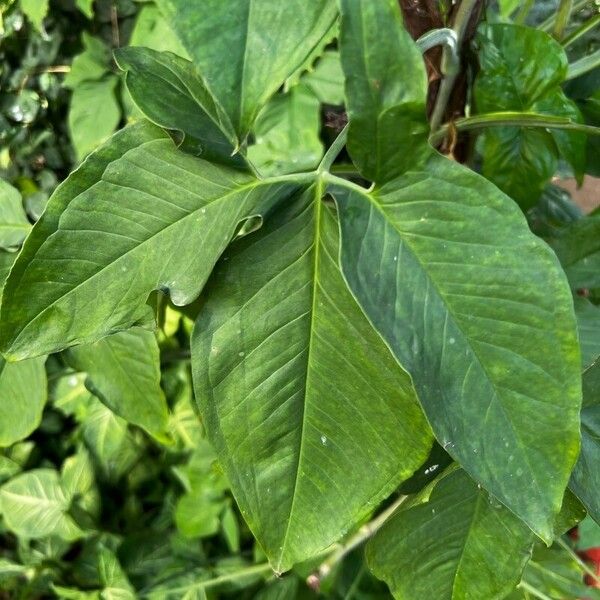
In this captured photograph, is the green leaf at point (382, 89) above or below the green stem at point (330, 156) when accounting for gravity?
above

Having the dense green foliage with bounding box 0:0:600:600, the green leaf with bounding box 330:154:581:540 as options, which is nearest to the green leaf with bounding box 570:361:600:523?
the dense green foliage with bounding box 0:0:600:600

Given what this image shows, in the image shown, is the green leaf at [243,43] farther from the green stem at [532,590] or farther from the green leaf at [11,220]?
the green stem at [532,590]

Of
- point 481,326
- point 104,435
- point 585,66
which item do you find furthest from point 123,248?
point 104,435

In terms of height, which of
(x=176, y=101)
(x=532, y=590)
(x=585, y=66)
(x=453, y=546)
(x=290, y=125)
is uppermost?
(x=176, y=101)

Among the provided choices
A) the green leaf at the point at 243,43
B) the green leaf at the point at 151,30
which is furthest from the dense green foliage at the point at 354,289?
the green leaf at the point at 151,30

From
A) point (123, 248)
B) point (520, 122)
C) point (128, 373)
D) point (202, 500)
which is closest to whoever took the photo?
point (123, 248)

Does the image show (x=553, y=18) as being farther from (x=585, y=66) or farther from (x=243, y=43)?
(x=243, y=43)

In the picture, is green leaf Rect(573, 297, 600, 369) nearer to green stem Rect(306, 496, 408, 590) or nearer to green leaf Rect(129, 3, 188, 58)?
green stem Rect(306, 496, 408, 590)
